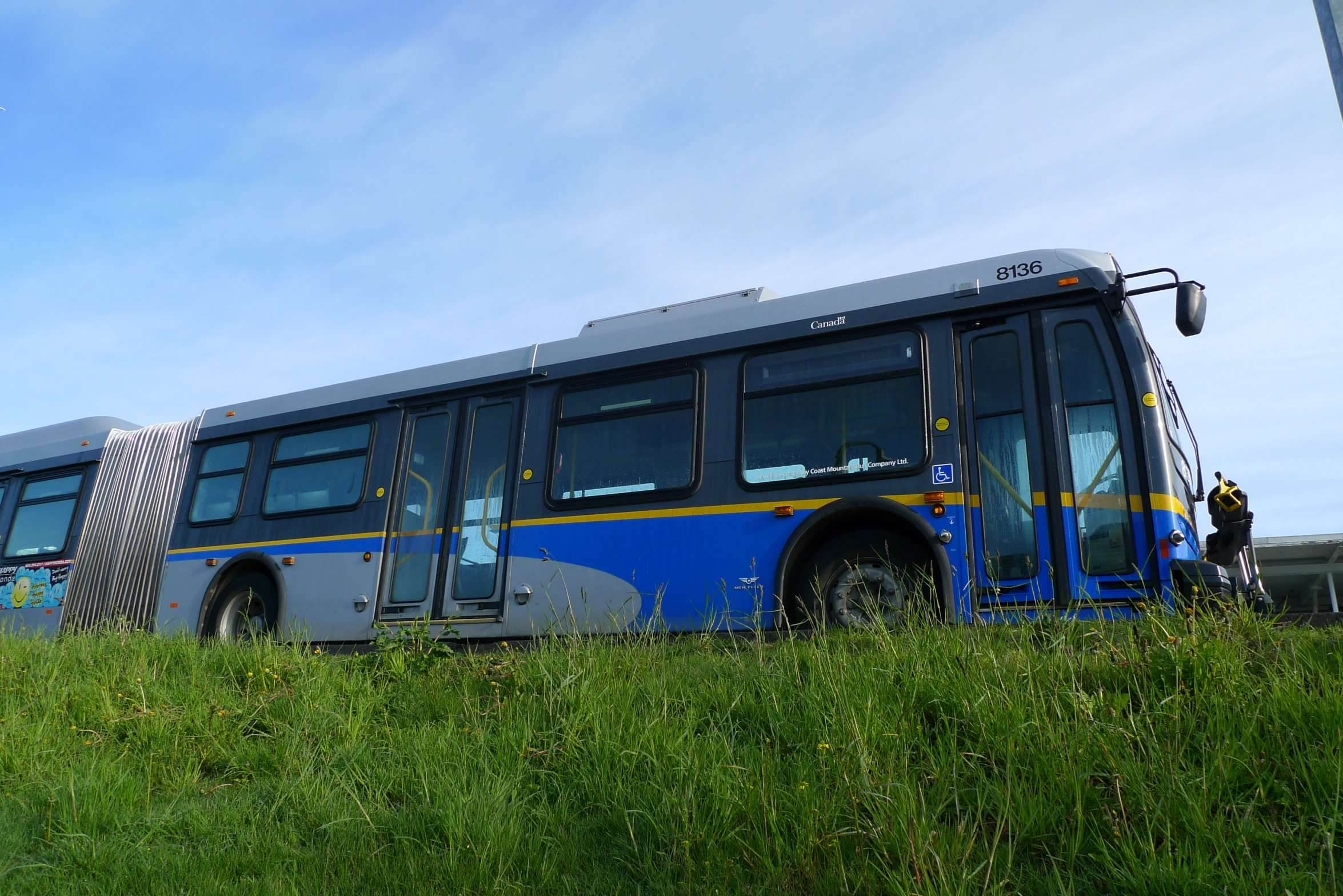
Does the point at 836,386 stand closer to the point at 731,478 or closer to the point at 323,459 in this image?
the point at 731,478

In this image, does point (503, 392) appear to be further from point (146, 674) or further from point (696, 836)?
point (696, 836)

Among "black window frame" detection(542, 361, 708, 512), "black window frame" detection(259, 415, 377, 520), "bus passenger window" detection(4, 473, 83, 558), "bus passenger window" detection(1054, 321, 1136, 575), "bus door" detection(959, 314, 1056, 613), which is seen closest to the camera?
"bus passenger window" detection(1054, 321, 1136, 575)

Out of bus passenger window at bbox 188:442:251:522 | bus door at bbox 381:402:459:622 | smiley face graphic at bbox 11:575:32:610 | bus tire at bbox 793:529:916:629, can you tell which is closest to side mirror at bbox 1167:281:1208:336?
bus tire at bbox 793:529:916:629

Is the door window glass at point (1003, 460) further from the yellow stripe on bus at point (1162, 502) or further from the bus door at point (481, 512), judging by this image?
the bus door at point (481, 512)

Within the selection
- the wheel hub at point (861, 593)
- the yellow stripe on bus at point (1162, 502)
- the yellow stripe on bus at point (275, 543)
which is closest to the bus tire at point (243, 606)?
the yellow stripe on bus at point (275, 543)

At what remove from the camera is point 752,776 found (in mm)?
3365

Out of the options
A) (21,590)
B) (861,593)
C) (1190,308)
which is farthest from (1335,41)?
(21,590)

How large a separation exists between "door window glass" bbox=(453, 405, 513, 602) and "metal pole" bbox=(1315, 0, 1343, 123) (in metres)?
6.79

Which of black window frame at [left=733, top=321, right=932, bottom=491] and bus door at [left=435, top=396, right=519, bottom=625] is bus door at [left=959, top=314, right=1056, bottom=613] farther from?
bus door at [left=435, top=396, right=519, bottom=625]

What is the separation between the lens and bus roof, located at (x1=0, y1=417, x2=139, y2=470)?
41.5ft

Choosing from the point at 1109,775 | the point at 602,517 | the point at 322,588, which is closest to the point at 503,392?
the point at 602,517

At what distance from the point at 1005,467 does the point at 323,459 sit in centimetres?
704

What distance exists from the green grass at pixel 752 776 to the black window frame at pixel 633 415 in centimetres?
258

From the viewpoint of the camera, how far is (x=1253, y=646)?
13.4 ft
